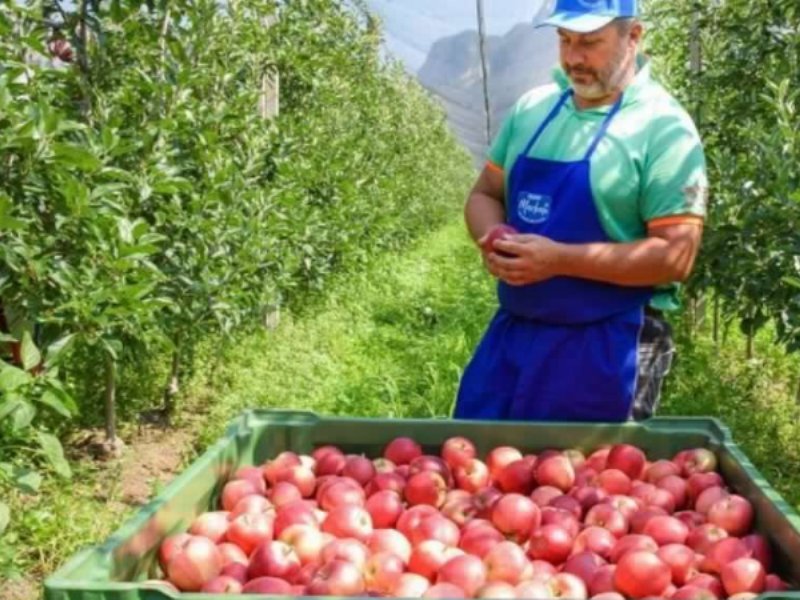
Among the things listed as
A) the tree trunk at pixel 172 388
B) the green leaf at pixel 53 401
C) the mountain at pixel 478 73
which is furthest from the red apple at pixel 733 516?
the mountain at pixel 478 73

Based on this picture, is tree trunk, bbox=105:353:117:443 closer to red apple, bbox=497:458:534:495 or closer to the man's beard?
the man's beard

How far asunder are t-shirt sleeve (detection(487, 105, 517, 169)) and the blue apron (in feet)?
0.38

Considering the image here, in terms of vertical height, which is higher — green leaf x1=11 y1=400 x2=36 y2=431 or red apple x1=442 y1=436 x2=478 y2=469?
red apple x1=442 y1=436 x2=478 y2=469

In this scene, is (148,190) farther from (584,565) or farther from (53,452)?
(584,565)

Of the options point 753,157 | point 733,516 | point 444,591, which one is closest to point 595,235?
point 733,516

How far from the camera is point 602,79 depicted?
2336 mm

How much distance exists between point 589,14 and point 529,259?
1.66 feet

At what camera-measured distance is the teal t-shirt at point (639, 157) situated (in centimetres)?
223

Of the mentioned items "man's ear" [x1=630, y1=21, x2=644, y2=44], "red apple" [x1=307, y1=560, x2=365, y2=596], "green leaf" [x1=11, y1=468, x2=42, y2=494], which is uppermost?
"man's ear" [x1=630, y1=21, x2=644, y2=44]

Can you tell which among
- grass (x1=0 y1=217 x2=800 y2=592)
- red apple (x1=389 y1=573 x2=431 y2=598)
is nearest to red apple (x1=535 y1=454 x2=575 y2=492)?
A: red apple (x1=389 y1=573 x2=431 y2=598)

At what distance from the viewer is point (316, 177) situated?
7609mm

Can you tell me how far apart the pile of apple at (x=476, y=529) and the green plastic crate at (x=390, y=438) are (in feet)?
0.10

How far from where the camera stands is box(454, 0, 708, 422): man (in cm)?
222

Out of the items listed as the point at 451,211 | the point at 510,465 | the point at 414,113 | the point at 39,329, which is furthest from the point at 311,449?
the point at 451,211
